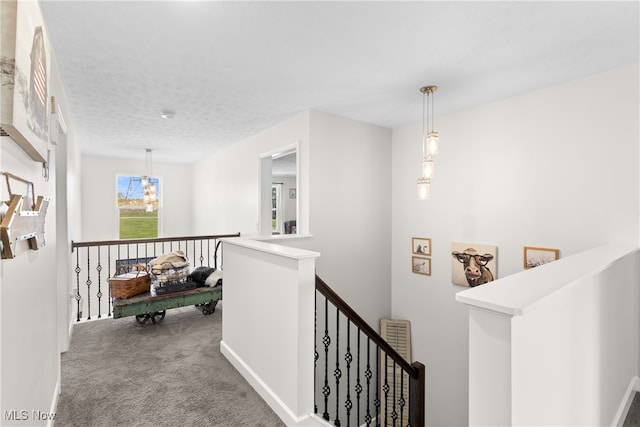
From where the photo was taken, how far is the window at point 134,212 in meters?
6.84

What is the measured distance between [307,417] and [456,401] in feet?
8.25

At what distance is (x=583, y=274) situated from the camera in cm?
135

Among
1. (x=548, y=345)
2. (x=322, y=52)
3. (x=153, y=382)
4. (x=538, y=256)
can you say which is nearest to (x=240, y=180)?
(x=322, y=52)

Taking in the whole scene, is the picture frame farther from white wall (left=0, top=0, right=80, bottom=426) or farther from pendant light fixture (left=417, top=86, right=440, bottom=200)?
pendant light fixture (left=417, top=86, right=440, bottom=200)

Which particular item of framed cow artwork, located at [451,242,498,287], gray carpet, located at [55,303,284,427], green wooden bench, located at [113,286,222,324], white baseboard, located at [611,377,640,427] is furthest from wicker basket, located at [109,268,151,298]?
white baseboard, located at [611,377,640,427]

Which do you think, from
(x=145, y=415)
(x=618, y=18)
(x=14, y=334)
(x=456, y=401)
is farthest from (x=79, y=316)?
(x=618, y=18)

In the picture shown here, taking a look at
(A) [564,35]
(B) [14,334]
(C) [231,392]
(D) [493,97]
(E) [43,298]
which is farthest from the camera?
(D) [493,97]

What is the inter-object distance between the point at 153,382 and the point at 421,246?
3276mm

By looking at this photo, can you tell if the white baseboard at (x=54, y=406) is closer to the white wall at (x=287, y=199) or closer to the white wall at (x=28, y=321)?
the white wall at (x=28, y=321)

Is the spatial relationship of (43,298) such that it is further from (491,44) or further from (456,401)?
(456,401)

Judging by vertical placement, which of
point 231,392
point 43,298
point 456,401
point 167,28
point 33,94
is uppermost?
point 167,28

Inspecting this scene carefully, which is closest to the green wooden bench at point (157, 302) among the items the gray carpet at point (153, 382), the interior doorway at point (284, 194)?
the gray carpet at point (153, 382)

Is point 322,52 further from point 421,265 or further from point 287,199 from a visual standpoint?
point 287,199

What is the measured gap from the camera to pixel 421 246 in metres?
4.01
